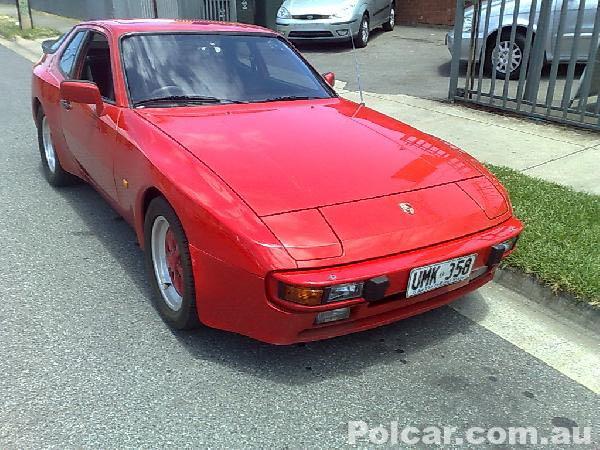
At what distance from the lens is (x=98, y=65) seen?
3.94 metres

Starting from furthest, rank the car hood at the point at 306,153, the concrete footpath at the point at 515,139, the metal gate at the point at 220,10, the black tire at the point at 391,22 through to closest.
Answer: the black tire at the point at 391,22 → the metal gate at the point at 220,10 → the concrete footpath at the point at 515,139 → the car hood at the point at 306,153

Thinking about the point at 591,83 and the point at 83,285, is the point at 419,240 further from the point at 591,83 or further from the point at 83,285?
the point at 591,83

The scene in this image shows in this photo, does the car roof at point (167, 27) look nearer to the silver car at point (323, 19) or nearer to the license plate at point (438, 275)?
the license plate at point (438, 275)

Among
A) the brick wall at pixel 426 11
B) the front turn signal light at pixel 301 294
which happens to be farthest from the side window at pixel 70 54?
the brick wall at pixel 426 11

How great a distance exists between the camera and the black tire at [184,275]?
2648 mm

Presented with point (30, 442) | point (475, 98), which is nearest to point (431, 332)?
point (30, 442)

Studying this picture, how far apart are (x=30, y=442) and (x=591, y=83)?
6.37 metres

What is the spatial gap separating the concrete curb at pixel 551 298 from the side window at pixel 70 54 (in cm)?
341

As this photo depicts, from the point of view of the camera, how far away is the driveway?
920cm

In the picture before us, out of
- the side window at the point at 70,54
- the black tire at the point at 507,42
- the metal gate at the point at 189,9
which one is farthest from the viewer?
the metal gate at the point at 189,9

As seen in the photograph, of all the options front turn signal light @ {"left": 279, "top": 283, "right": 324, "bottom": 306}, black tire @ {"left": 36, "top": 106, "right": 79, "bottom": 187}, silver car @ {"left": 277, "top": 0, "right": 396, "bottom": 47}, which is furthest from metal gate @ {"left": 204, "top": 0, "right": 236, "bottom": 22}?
front turn signal light @ {"left": 279, "top": 283, "right": 324, "bottom": 306}

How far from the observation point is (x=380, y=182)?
2758 mm

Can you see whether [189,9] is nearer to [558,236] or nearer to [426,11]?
[426,11]

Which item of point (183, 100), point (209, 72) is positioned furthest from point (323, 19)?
point (183, 100)
